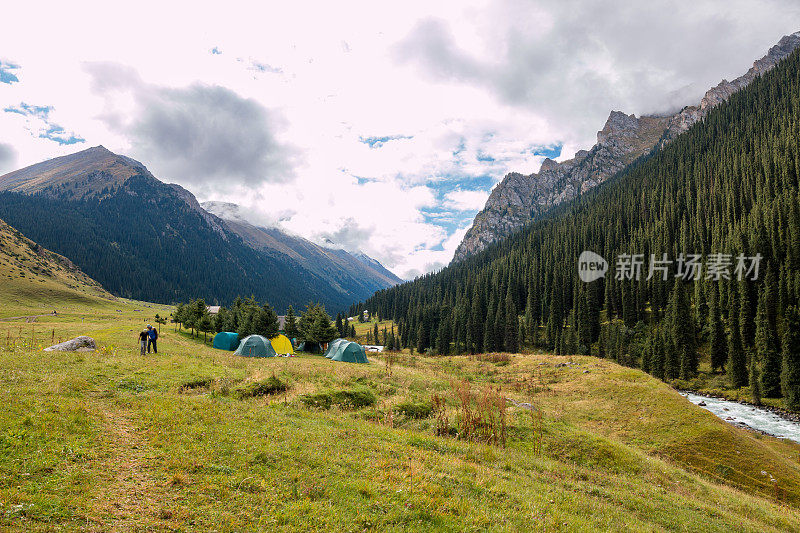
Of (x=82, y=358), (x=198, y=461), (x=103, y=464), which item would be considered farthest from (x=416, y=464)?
(x=82, y=358)

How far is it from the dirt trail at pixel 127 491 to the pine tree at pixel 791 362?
77272 mm

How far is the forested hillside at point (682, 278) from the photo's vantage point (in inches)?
2660

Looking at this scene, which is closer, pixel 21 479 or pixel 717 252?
pixel 21 479

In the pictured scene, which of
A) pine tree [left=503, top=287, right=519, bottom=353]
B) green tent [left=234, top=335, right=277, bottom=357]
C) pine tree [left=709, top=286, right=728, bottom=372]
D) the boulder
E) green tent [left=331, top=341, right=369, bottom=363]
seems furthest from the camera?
pine tree [left=503, top=287, right=519, bottom=353]


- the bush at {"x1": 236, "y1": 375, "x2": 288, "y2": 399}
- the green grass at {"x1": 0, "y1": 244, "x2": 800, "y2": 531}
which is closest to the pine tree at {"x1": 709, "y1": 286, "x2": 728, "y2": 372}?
the green grass at {"x1": 0, "y1": 244, "x2": 800, "y2": 531}

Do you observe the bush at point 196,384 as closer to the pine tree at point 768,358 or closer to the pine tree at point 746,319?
the pine tree at point 768,358

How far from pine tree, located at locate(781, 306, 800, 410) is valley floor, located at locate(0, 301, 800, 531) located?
39.4 metres

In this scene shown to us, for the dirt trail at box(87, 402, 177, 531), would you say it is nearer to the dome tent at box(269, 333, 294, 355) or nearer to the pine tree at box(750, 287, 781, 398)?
the dome tent at box(269, 333, 294, 355)

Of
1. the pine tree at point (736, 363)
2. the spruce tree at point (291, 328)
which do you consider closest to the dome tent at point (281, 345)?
the spruce tree at point (291, 328)

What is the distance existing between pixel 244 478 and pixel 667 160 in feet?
750

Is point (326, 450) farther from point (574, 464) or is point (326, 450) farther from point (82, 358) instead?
point (82, 358)

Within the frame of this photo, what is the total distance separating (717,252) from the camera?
8631 centimetres

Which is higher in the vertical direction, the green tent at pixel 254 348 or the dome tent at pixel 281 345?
the green tent at pixel 254 348

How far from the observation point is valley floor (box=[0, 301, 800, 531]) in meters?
7.75
